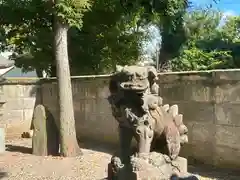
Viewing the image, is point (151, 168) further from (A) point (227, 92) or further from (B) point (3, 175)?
(B) point (3, 175)

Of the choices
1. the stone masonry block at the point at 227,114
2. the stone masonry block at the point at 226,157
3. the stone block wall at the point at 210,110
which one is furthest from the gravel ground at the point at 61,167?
the stone masonry block at the point at 227,114

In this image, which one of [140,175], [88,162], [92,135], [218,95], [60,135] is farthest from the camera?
[92,135]

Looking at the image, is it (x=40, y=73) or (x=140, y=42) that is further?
(x=40, y=73)

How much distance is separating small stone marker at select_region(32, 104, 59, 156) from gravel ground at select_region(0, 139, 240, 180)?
0.23 meters

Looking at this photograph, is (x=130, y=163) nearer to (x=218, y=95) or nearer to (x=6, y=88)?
(x=218, y=95)

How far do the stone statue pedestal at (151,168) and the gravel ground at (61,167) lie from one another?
6.23 ft

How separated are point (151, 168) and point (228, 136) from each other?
9.31 ft

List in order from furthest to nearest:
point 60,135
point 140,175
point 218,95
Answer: point 60,135 < point 218,95 < point 140,175

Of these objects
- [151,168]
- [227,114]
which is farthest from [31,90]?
[151,168]

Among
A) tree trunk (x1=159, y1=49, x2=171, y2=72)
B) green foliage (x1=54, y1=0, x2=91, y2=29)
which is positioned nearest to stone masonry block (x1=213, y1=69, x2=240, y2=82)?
green foliage (x1=54, y1=0, x2=91, y2=29)

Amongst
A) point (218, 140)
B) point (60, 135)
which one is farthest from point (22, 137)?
point (218, 140)

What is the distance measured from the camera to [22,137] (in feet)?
39.4

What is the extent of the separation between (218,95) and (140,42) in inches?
258

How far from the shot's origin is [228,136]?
681 cm
